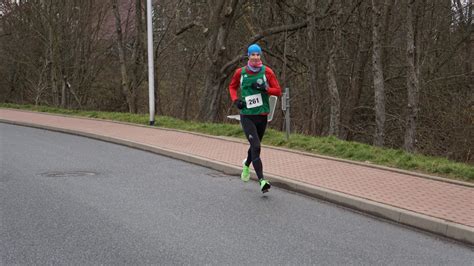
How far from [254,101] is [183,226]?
2.20 m

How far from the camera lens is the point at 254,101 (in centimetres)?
675

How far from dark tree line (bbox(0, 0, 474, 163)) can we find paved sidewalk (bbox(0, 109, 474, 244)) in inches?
190

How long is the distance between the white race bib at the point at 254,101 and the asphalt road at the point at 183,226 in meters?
1.29

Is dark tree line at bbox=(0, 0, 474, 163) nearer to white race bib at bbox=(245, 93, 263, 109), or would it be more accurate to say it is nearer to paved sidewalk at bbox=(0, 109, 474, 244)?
paved sidewalk at bbox=(0, 109, 474, 244)

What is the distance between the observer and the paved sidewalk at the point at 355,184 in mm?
5566

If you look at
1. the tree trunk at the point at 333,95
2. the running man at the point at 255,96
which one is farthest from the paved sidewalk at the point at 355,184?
the tree trunk at the point at 333,95

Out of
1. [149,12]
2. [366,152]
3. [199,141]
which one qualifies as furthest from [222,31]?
[366,152]

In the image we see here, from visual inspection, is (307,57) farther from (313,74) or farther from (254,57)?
(254,57)

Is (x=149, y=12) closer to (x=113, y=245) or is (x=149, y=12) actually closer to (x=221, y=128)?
(x=221, y=128)

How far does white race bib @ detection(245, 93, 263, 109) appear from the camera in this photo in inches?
265

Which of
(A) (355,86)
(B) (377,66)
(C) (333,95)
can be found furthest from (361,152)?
(A) (355,86)

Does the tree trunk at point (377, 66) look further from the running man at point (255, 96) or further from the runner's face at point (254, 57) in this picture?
the runner's face at point (254, 57)

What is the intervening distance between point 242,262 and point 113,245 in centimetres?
129

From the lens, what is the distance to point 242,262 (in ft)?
14.1
